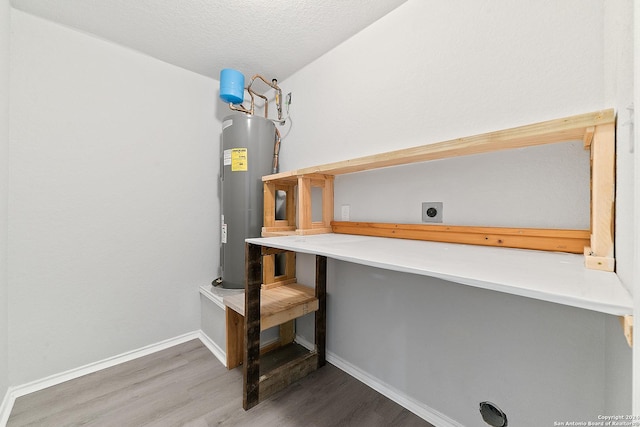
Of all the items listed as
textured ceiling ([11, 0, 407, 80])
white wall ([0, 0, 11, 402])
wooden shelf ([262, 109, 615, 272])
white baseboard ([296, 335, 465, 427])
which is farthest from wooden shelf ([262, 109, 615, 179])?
white wall ([0, 0, 11, 402])

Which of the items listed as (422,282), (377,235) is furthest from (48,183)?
(422,282)

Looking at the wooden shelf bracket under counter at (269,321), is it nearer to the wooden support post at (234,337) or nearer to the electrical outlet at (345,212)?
the wooden support post at (234,337)

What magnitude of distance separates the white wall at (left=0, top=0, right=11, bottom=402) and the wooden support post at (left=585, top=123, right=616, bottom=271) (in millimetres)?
2400

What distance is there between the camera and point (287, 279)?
1.83 meters

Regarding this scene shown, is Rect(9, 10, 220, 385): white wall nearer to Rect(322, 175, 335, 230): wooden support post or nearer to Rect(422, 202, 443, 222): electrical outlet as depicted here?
Rect(322, 175, 335, 230): wooden support post

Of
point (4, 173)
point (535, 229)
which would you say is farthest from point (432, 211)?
point (4, 173)

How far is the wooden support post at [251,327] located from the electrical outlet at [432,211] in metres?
0.85

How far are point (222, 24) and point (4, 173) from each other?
4.71 ft

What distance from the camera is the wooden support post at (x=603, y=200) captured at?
0.61 m

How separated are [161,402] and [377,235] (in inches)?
58.0

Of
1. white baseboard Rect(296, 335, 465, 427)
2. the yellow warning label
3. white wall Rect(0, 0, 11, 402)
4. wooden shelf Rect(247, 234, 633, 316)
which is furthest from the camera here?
the yellow warning label

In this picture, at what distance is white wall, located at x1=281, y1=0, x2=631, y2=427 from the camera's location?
0.81 metres

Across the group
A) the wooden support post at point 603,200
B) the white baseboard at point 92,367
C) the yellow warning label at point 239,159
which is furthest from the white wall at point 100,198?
the wooden support post at point 603,200

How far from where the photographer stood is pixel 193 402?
1.29 metres
